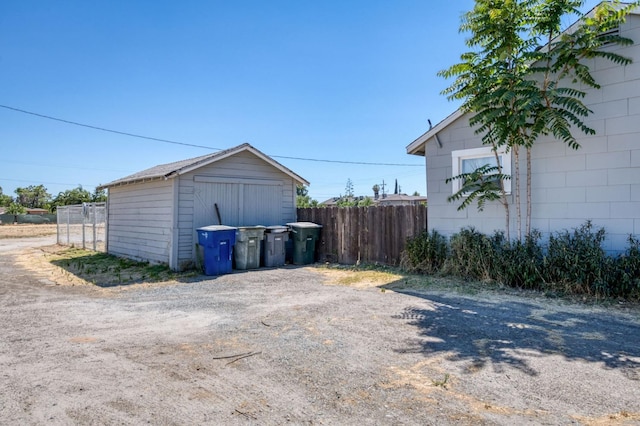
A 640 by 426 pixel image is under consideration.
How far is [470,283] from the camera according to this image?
7574 millimetres

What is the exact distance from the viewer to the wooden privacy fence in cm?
973

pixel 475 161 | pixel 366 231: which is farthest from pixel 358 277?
pixel 475 161

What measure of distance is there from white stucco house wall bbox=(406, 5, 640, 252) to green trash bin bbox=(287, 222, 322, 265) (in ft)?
15.5

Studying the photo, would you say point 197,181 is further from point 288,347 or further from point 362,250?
point 288,347

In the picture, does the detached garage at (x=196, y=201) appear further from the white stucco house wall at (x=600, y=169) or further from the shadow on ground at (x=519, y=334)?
the shadow on ground at (x=519, y=334)

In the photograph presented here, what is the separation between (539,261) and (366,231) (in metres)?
4.52

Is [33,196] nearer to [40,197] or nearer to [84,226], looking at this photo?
[40,197]

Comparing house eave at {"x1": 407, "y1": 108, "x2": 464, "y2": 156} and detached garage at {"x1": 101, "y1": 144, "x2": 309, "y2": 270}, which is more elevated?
house eave at {"x1": 407, "y1": 108, "x2": 464, "y2": 156}

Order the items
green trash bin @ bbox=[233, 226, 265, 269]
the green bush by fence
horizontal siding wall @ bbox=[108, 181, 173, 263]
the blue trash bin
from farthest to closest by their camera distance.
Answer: horizontal siding wall @ bbox=[108, 181, 173, 263], green trash bin @ bbox=[233, 226, 265, 269], the blue trash bin, the green bush by fence

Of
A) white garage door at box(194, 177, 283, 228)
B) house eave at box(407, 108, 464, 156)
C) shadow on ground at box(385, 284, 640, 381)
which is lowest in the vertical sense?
shadow on ground at box(385, 284, 640, 381)

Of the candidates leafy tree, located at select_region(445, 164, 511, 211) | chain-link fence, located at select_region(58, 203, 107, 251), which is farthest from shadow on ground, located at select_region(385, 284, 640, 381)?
chain-link fence, located at select_region(58, 203, 107, 251)

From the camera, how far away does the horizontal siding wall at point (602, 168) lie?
22.0ft

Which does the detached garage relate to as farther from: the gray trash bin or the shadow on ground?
the shadow on ground

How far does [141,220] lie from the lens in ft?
38.4
